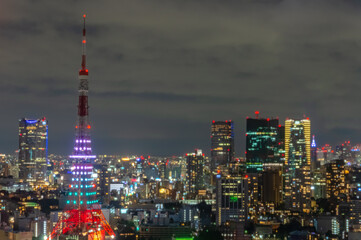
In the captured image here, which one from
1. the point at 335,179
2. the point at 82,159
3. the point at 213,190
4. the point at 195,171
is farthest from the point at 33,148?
the point at 82,159

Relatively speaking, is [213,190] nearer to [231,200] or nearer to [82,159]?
[231,200]

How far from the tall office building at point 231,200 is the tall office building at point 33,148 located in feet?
71.8

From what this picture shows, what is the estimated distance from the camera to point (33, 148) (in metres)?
50.4

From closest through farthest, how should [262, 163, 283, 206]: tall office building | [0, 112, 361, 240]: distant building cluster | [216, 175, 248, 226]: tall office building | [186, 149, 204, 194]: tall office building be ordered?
1. [0, 112, 361, 240]: distant building cluster
2. [216, 175, 248, 226]: tall office building
3. [262, 163, 283, 206]: tall office building
4. [186, 149, 204, 194]: tall office building

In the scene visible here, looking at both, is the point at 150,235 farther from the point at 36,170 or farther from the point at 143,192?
the point at 36,170

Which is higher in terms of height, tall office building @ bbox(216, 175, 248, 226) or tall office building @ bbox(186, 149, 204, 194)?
tall office building @ bbox(186, 149, 204, 194)

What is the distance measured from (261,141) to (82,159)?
2959 cm

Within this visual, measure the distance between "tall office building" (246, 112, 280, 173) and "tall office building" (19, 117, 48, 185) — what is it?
51.8 feet

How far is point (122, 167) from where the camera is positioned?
54250mm

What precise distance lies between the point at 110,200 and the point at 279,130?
16.5 m

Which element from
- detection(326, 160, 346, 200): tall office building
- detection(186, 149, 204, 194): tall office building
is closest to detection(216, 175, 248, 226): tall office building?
detection(326, 160, 346, 200): tall office building

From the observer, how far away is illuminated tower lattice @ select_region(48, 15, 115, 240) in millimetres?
17844

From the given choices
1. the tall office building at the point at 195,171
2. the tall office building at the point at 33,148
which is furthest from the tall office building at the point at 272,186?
the tall office building at the point at 33,148

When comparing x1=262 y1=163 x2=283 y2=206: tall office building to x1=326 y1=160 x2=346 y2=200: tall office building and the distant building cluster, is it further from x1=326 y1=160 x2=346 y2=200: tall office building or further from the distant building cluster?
x1=326 y1=160 x2=346 y2=200: tall office building
